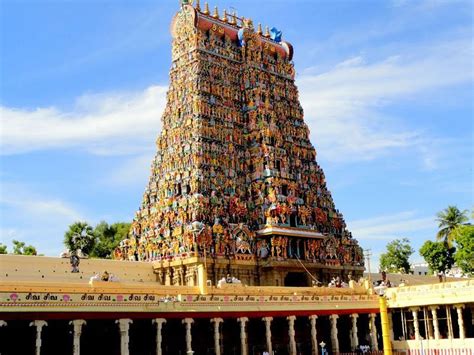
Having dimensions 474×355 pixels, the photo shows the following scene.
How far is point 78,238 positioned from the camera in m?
73.8

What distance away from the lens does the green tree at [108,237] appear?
258 feet

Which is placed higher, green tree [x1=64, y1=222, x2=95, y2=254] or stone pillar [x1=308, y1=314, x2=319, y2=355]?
green tree [x1=64, y1=222, x2=95, y2=254]

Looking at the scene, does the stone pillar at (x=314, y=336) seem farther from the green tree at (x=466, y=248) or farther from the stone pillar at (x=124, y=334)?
the green tree at (x=466, y=248)

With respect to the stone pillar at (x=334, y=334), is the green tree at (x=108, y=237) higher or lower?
higher

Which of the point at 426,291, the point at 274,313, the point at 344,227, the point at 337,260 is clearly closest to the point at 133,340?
the point at 274,313

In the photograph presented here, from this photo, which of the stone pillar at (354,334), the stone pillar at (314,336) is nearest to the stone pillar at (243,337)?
the stone pillar at (314,336)

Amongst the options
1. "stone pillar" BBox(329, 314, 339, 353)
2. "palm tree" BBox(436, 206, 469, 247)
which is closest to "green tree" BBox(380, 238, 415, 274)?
"palm tree" BBox(436, 206, 469, 247)

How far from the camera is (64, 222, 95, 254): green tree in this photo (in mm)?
73375

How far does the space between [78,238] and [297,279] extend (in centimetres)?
2766

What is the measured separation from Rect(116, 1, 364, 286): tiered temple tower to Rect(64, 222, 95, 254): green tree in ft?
45.8

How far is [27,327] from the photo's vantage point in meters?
37.3

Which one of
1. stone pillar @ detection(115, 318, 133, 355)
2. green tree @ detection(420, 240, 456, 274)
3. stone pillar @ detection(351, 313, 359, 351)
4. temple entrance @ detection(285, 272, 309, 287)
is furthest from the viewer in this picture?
green tree @ detection(420, 240, 456, 274)

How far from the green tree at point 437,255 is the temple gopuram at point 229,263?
4207 millimetres

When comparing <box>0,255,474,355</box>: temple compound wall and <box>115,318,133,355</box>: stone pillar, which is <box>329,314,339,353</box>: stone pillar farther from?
<box>115,318,133,355</box>: stone pillar
